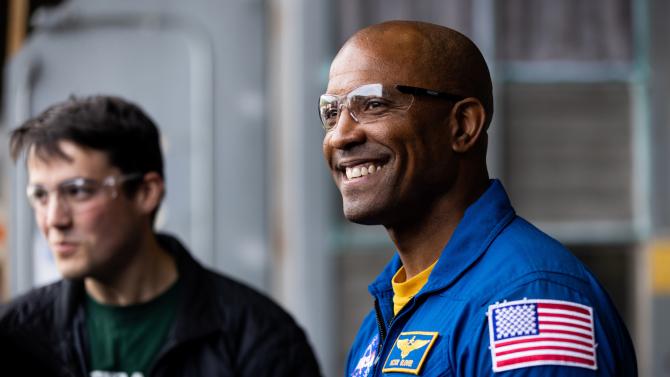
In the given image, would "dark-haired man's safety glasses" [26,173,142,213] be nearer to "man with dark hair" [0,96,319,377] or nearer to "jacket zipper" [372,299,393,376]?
"man with dark hair" [0,96,319,377]

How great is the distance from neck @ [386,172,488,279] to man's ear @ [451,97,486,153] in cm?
9

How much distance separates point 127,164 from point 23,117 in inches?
66.8

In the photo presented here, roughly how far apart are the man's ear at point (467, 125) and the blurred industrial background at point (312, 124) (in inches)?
118

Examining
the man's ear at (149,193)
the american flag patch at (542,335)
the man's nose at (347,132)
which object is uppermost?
the man's nose at (347,132)

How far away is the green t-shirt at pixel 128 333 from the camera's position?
343cm

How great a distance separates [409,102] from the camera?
2305 millimetres

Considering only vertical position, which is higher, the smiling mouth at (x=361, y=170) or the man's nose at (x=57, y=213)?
the smiling mouth at (x=361, y=170)

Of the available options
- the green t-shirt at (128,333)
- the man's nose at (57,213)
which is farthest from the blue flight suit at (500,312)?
the man's nose at (57,213)

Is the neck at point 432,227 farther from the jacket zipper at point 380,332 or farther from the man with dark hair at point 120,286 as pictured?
the man with dark hair at point 120,286

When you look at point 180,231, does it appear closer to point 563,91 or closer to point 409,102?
point 563,91

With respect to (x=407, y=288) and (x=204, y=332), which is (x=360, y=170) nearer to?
(x=407, y=288)

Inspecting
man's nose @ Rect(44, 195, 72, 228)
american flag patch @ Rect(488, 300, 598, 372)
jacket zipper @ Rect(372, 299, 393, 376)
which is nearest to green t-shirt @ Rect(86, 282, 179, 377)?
man's nose @ Rect(44, 195, 72, 228)

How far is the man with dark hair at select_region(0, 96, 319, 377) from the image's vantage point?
3396 millimetres

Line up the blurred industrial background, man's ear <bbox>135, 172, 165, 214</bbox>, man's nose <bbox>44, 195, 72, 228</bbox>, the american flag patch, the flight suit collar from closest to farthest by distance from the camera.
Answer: the american flag patch → the flight suit collar → man's nose <bbox>44, 195, 72, 228</bbox> → man's ear <bbox>135, 172, 165, 214</bbox> → the blurred industrial background
